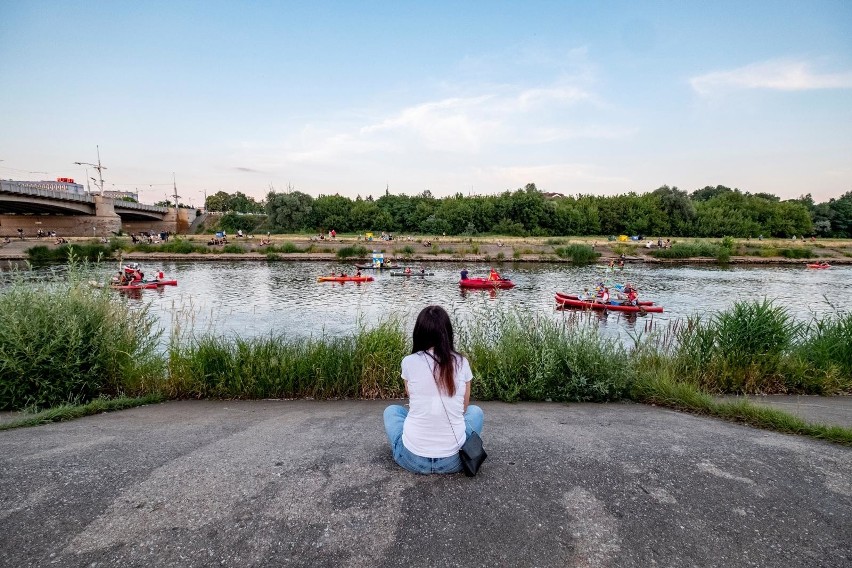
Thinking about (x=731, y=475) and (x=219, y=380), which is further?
(x=219, y=380)

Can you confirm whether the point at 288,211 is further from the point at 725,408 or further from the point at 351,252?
the point at 725,408

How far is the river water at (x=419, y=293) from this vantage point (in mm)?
20797

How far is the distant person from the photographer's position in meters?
3.89

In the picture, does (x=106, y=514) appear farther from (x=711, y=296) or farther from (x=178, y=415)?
(x=711, y=296)

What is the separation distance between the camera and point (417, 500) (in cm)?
379

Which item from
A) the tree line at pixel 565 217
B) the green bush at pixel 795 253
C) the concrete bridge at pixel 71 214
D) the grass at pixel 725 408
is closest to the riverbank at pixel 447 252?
the green bush at pixel 795 253

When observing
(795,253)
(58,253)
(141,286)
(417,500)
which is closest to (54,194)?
(58,253)

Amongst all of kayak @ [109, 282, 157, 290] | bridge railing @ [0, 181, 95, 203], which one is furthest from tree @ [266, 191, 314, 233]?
kayak @ [109, 282, 157, 290]

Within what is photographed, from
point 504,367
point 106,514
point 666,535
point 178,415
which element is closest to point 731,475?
point 666,535

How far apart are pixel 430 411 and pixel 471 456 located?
21.8 inches

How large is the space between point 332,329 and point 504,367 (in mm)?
12456

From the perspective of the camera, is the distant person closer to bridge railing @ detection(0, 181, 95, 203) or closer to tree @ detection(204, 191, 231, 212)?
bridge railing @ detection(0, 181, 95, 203)

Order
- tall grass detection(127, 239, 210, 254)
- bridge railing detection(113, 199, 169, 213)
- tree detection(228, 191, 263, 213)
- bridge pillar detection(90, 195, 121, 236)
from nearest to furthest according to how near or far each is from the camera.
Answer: tall grass detection(127, 239, 210, 254) → bridge pillar detection(90, 195, 121, 236) → bridge railing detection(113, 199, 169, 213) → tree detection(228, 191, 263, 213)

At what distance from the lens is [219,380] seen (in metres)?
8.00
